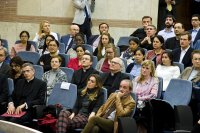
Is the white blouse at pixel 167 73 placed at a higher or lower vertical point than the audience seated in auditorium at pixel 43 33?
lower

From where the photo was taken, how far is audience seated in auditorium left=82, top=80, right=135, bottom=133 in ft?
20.9

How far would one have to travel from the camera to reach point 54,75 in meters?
7.71

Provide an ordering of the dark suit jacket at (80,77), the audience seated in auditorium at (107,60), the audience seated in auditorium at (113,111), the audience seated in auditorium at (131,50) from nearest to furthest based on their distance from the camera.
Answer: the audience seated in auditorium at (113,111) < the dark suit jacket at (80,77) < the audience seated in auditorium at (107,60) < the audience seated in auditorium at (131,50)

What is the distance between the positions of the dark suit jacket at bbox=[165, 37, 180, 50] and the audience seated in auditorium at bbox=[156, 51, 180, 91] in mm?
1243

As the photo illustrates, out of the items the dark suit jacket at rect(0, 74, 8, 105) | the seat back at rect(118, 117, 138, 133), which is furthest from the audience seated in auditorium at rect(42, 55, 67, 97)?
the seat back at rect(118, 117, 138, 133)

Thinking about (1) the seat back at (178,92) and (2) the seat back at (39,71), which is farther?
(2) the seat back at (39,71)

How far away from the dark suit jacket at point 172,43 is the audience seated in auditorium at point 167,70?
1.24m

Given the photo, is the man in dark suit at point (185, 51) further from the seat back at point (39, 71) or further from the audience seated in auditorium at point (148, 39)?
the seat back at point (39, 71)

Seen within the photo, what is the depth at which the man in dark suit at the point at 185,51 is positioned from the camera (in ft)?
26.3

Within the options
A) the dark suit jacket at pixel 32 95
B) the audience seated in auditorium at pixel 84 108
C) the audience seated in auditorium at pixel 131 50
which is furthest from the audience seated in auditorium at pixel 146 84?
the audience seated in auditorium at pixel 131 50

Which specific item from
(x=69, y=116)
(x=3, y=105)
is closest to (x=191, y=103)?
(x=69, y=116)

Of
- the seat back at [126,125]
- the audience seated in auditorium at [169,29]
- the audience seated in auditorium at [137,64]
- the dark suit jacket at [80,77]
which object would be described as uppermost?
the audience seated in auditorium at [169,29]

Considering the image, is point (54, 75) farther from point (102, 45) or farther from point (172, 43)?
point (172, 43)

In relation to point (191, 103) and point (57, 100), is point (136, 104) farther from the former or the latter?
point (57, 100)
